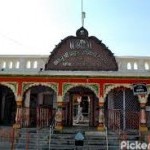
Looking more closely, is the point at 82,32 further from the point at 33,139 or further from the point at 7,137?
the point at 7,137

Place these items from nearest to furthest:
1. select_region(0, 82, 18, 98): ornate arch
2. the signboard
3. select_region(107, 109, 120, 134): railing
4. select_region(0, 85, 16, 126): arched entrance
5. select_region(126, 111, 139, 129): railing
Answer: the signboard, select_region(107, 109, 120, 134): railing, select_region(0, 82, 18, 98): ornate arch, select_region(126, 111, 139, 129): railing, select_region(0, 85, 16, 126): arched entrance

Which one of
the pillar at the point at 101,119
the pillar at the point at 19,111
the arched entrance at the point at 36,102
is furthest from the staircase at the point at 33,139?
the pillar at the point at 101,119

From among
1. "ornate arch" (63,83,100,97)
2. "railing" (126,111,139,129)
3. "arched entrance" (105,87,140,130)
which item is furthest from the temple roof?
"railing" (126,111,139,129)

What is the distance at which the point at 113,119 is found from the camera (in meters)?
17.6

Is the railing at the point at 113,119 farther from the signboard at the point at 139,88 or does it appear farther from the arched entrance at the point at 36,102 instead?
the arched entrance at the point at 36,102

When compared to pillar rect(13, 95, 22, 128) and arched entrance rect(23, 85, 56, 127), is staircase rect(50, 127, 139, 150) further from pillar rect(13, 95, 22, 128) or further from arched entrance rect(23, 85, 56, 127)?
arched entrance rect(23, 85, 56, 127)

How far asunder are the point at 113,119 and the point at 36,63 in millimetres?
5075

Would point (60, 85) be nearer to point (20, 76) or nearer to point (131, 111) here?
point (20, 76)

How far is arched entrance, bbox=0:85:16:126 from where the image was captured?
19609 millimetres

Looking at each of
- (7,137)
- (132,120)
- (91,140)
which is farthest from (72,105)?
(7,137)

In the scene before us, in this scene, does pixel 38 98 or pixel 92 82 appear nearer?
pixel 92 82

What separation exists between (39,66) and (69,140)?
4754 mm

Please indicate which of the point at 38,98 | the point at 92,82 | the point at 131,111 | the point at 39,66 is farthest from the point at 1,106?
the point at 131,111

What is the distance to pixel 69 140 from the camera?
15469 millimetres
